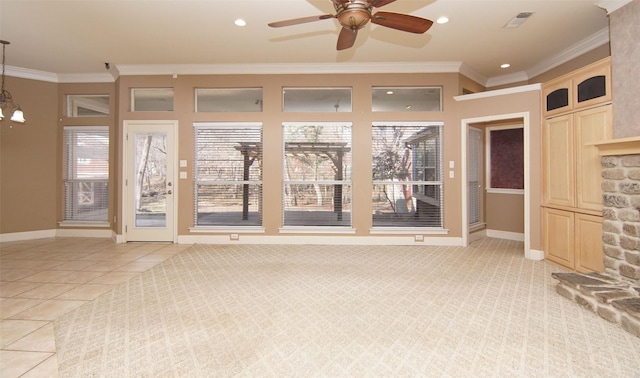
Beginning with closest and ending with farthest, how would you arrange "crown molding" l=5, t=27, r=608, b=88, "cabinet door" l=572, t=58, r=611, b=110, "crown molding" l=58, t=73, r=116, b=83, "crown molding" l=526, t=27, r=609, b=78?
"cabinet door" l=572, t=58, r=611, b=110 → "crown molding" l=526, t=27, r=609, b=78 → "crown molding" l=5, t=27, r=608, b=88 → "crown molding" l=58, t=73, r=116, b=83

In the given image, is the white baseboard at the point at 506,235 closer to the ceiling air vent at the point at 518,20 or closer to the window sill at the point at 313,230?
the window sill at the point at 313,230

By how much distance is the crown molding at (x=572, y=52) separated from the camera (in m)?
3.84

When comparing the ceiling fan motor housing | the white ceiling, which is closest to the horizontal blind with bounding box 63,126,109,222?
the white ceiling

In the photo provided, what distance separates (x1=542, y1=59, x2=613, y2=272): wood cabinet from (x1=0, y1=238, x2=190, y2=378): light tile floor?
16.8 feet

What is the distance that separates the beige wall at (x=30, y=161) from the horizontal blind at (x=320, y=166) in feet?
14.9

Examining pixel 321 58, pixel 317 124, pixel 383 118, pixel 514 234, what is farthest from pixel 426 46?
pixel 514 234

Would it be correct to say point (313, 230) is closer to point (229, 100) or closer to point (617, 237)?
point (229, 100)

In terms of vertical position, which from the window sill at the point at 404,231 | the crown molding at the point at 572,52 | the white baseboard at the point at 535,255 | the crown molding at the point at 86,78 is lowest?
the white baseboard at the point at 535,255

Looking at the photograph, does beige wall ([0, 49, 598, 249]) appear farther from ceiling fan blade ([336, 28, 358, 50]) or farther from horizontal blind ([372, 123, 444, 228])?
ceiling fan blade ([336, 28, 358, 50])

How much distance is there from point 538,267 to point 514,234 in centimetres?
176

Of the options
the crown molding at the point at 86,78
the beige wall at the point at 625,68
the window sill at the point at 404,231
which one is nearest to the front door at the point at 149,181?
the crown molding at the point at 86,78

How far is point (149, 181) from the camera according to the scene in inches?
199

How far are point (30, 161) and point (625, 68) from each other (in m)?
8.88

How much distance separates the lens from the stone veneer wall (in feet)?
9.10
